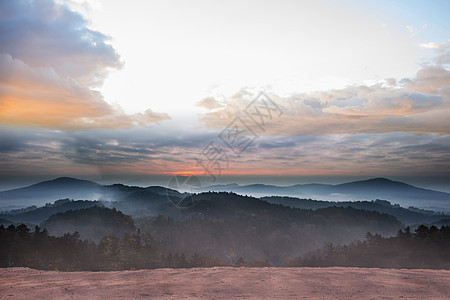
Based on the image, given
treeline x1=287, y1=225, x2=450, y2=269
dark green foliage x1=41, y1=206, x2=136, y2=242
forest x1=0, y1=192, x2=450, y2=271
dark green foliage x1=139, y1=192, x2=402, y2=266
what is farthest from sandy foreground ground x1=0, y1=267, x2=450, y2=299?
dark green foliage x1=139, y1=192, x2=402, y2=266

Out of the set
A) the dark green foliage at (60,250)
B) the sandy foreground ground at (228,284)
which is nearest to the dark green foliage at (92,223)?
the dark green foliage at (60,250)

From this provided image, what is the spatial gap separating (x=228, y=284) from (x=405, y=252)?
170 feet

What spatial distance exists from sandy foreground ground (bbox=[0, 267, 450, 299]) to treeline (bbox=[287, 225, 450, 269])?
30.0 m

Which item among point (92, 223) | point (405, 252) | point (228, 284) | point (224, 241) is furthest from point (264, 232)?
point (228, 284)

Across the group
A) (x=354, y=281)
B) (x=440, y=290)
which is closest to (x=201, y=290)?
(x=354, y=281)

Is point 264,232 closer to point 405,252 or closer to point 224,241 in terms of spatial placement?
point 224,241

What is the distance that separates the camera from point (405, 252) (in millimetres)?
Answer: 50156

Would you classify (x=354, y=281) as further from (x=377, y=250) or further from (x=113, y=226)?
(x=113, y=226)

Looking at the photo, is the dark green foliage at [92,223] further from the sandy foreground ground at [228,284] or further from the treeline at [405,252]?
the sandy foreground ground at [228,284]

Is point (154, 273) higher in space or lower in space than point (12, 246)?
higher

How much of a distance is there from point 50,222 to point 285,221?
138 m

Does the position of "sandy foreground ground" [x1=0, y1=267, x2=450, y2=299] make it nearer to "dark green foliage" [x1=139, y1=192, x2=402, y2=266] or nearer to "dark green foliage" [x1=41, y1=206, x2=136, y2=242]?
"dark green foliage" [x1=41, y1=206, x2=136, y2=242]

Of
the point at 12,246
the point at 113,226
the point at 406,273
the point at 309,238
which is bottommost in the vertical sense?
the point at 309,238

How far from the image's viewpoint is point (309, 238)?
16425cm
